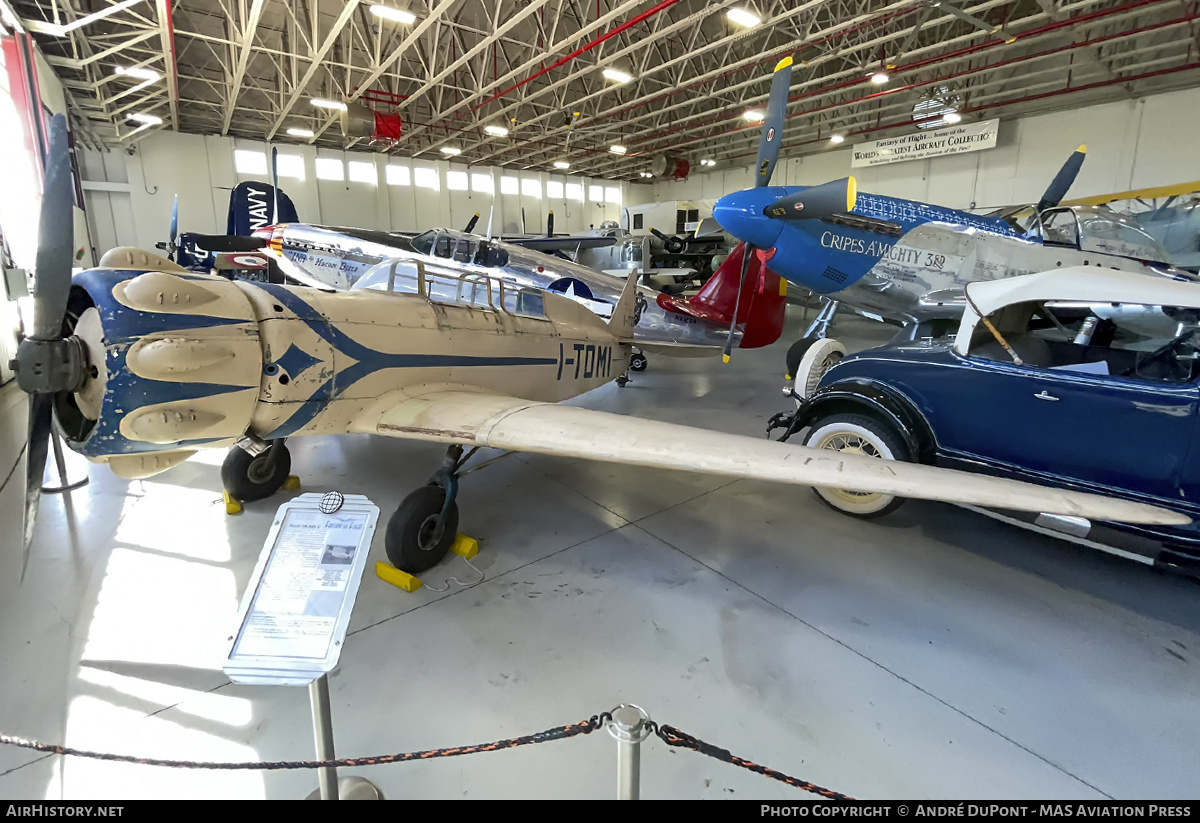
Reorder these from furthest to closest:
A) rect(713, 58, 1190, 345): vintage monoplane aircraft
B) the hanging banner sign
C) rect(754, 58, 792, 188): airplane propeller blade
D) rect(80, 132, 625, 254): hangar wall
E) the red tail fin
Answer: rect(80, 132, 625, 254): hangar wall, the hanging banner sign, the red tail fin, rect(754, 58, 792, 188): airplane propeller blade, rect(713, 58, 1190, 345): vintage monoplane aircraft

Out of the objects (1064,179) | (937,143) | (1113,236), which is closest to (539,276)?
(1113,236)

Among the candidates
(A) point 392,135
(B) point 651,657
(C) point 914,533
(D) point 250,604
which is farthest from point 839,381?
(A) point 392,135

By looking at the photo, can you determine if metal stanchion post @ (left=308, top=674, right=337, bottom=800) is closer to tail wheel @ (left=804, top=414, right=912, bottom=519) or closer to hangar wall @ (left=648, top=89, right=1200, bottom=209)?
tail wheel @ (left=804, top=414, right=912, bottom=519)

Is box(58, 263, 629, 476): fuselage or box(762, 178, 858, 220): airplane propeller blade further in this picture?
box(762, 178, 858, 220): airplane propeller blade

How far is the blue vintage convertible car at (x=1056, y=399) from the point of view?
2650 mm

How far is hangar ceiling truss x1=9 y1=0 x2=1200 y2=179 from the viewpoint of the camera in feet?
35.7

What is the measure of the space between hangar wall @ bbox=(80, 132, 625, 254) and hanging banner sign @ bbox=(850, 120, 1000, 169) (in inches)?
683

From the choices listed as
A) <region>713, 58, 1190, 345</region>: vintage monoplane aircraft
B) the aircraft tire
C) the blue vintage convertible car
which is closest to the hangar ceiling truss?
<region>713, 58, 1190, 345</region>: vintage monoplane aircraft

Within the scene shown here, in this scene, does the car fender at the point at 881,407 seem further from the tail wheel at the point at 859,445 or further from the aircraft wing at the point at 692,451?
the aircraft wing at the point at 692,451

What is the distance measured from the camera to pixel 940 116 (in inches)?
663

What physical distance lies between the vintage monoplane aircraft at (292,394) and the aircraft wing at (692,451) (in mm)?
10

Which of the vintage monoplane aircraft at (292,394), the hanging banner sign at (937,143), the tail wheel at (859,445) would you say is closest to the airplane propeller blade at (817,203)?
the tail wheel at (859,445)

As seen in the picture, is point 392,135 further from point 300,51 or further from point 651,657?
point 651,657

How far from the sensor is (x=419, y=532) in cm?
321
